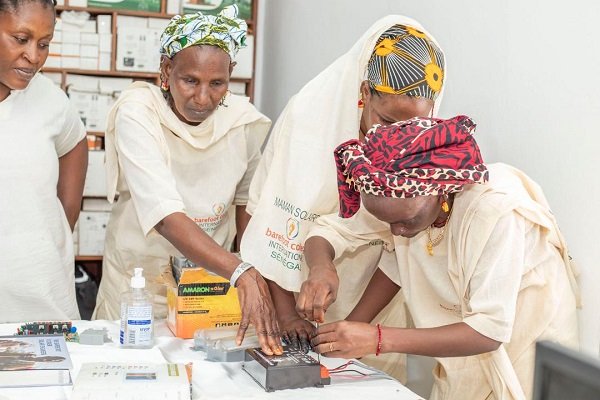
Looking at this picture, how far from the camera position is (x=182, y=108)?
2.51 metres

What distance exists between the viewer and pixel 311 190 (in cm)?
227

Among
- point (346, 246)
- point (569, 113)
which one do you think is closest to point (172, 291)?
point (346, 246)

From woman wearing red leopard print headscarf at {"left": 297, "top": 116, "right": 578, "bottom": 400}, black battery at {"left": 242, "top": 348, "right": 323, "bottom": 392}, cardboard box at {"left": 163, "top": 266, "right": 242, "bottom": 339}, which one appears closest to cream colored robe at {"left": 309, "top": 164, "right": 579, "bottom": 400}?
woman wearing red leopard print headscarf at {"left": 297, "top": 116, "right": 578, "bottom": 400}

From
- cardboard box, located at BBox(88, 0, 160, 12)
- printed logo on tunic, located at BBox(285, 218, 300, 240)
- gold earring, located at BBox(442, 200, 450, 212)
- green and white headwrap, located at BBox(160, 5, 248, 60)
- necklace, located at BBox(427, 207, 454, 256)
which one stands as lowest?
printed logo on tunic, located at BBox(285, 218, 300, 240)

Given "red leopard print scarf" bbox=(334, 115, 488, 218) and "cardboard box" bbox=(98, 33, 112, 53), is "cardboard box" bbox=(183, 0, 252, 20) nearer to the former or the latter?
"cardboard box" bbox=(98, 33, 112, 53)

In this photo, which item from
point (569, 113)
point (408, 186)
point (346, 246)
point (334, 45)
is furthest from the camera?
point (334, 45)

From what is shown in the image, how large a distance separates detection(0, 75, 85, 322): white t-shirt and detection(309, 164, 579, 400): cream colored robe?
1.12 metres

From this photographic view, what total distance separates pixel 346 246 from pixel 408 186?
0.57 meters

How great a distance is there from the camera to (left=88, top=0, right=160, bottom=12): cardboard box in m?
5.34

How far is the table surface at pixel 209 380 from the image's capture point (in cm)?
169

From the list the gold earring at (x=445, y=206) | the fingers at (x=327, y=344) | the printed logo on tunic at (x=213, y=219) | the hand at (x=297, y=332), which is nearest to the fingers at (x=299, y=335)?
the hand at (x=297, y=332)

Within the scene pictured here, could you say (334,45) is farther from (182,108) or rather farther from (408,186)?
(408,186)

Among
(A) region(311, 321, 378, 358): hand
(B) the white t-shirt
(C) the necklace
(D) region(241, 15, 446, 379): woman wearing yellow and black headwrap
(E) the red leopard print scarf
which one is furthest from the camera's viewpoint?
(B) the white t-shirt

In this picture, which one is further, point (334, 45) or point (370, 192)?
point (334, 45)
